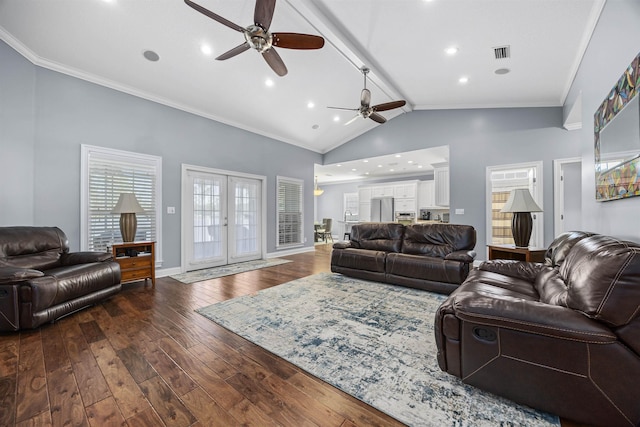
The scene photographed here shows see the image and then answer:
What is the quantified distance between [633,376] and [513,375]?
1.49 ft

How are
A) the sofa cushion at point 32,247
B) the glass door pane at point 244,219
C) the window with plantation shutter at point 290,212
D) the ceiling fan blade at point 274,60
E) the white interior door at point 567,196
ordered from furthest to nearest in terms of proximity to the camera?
the window with plantation shutter at point 290,212 → the glass door pane at point 244,219 → the white interior door at point 567,196 → the sofa cushion at point 32,247 → the ceiling fan blade at point 274,60

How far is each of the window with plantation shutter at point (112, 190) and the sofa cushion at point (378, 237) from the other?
3.44m

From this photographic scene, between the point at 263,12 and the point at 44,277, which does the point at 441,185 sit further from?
the point at 44,277

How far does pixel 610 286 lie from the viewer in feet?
4.08

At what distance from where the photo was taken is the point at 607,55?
7.75ft

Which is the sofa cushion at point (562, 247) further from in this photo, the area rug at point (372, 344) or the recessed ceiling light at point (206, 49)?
the recessed ceiling light at point (206, 49)

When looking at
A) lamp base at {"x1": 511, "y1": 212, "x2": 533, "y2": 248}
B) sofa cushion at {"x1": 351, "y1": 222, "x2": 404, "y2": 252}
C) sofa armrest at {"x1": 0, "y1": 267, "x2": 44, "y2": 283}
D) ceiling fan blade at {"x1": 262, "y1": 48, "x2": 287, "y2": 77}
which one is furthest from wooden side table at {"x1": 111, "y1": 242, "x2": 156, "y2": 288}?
lamp base at {"x1": 511, "y1": 212, "x2": 533, "y2": 248}

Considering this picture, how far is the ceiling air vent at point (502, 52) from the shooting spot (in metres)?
3.27

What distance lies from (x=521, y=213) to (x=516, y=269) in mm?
1307

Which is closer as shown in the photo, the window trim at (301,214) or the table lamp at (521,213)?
the table lamp at (521,213)

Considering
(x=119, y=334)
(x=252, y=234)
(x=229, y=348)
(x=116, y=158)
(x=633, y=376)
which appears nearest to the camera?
(x=633, y=376)

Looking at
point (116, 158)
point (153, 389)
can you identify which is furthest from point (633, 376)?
point (116, 158)

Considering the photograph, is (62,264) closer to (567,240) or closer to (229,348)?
(229,348)

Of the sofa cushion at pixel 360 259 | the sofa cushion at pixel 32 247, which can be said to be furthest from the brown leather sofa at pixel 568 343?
the sofa cushion at pixel 32 247
